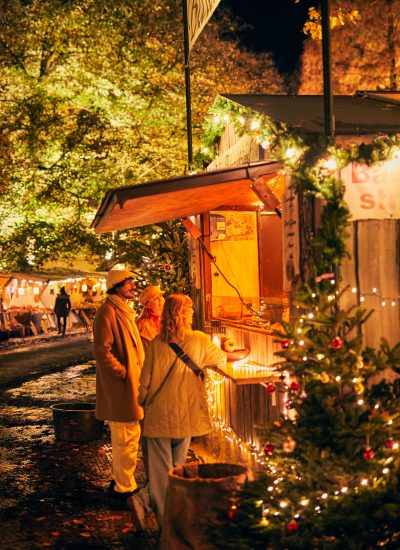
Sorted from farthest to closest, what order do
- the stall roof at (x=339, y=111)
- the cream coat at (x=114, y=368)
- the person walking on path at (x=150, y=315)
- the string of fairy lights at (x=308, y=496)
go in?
the person walking on path at (x=150, y=315), the cream coat at (x=114, y=368), the stall roof at (x=339, y=111), the string of fairy lights at (x=308, y=496)

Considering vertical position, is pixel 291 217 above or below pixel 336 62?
below

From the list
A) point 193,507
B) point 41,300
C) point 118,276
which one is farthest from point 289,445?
point 41,300

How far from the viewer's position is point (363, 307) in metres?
5.64

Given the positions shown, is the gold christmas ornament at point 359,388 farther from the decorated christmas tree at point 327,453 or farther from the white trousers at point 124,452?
the white trousers at point 124,452

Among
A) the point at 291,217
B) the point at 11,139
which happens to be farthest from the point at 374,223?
the point at 11,139

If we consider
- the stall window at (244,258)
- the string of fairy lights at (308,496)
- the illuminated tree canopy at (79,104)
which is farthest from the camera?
the illuminated tree canopy at (79,104)

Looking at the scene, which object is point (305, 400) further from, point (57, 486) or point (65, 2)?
point (65, 2)

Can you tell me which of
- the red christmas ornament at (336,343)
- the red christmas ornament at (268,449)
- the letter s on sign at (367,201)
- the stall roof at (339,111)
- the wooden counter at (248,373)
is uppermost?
the stall roof at (339,111)

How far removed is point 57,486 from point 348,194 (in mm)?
4794

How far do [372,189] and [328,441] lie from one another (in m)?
2.01

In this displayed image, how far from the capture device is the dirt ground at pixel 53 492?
668 cm

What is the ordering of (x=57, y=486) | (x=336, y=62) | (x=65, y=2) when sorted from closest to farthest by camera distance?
(x=57, y=486), (x=65, y=2), (x=336, y=62)

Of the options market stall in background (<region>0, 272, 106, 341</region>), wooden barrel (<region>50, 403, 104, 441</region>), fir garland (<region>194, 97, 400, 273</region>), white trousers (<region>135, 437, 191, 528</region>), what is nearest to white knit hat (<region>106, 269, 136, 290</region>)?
white trousers (<region>135, 437, 191, 528</region>)

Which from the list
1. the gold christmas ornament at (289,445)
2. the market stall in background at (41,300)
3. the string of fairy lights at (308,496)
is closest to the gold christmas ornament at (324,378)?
the string of fairy lights at (308,496)
